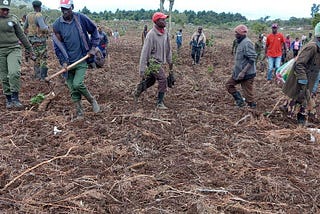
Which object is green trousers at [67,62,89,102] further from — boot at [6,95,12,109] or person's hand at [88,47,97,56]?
boot at [6,95,12,109]

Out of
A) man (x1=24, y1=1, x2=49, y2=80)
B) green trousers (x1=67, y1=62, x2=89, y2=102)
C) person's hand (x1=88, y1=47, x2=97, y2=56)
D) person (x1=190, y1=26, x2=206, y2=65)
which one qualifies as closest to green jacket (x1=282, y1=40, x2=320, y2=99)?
person's hand (x1=88, y1=47, x2=97, y2=56)

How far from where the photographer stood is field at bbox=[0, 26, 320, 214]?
3.53m

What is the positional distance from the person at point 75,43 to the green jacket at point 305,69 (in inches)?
118

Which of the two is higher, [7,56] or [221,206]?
[7,56]

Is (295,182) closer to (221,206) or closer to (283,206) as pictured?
(283,206)

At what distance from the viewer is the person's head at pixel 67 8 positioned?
5.41 metres

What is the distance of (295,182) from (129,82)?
621cm

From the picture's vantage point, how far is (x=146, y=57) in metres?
6.44

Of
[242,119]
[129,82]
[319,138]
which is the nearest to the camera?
[319,138]

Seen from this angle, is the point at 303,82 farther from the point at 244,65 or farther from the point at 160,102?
the point at 160,102

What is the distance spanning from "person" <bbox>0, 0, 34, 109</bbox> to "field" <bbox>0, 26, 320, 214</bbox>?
285 mm

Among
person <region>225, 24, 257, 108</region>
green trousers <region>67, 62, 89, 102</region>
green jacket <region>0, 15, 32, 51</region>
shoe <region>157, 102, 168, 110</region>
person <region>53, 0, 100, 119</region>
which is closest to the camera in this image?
person <region>53, 0, 100, 119</region>

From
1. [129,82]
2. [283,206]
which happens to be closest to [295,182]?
[283,206]

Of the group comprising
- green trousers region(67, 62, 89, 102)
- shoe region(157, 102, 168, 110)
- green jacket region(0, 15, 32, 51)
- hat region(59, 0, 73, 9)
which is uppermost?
hat region(59, 0, 73, 9)
